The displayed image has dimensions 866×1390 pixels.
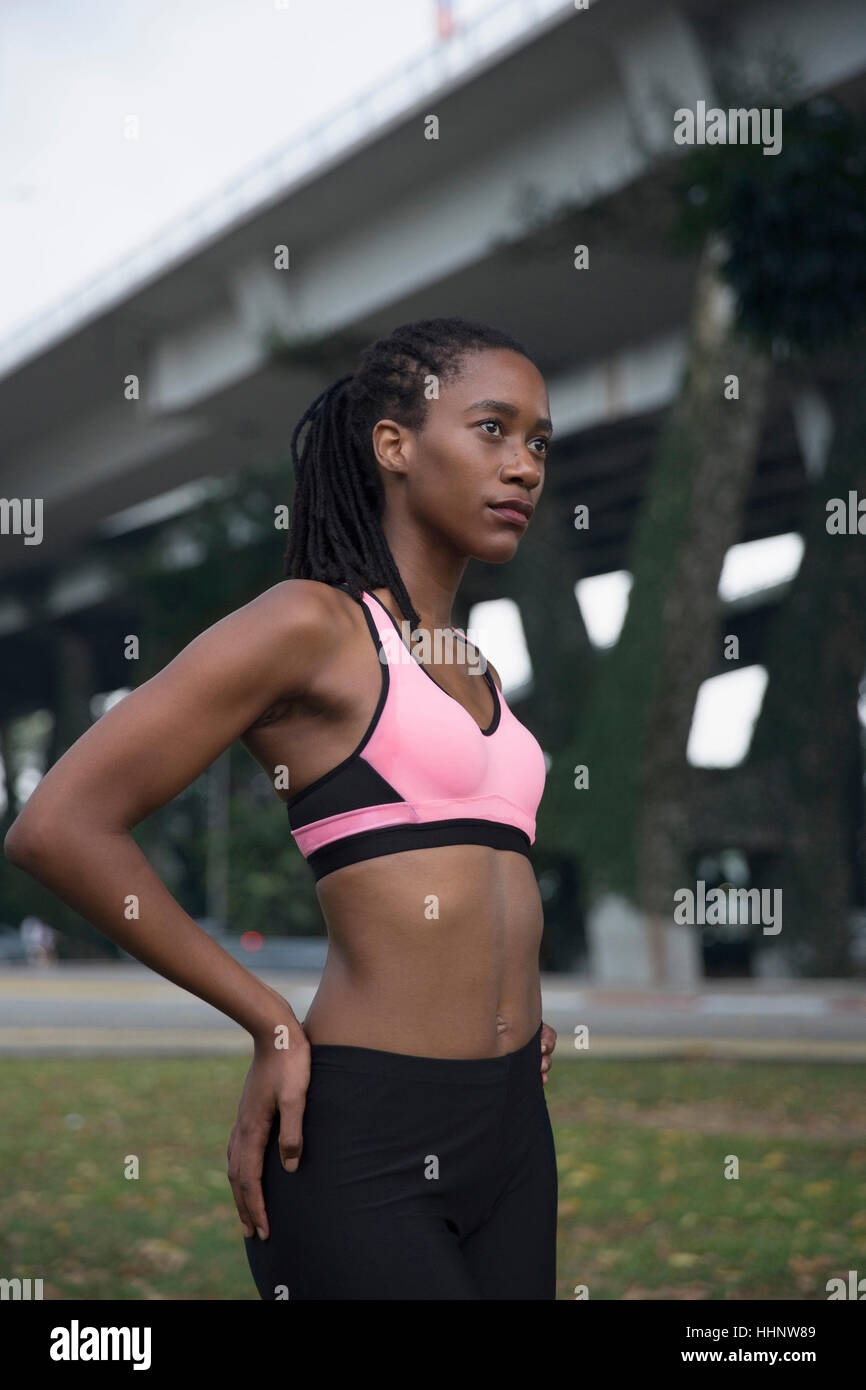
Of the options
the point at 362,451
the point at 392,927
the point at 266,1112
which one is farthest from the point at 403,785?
the point at 362,451

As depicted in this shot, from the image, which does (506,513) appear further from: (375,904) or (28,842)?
(28,842)

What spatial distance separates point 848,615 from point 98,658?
39802 mm

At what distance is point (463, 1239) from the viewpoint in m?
2.30

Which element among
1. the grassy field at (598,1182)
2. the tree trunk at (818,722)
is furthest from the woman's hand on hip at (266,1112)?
the tree trunk at (818,722)

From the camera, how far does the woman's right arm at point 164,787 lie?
6.89ft

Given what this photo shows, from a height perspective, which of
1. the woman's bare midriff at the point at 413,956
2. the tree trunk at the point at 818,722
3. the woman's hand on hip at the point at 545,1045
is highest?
the tree trunk at the point at 818,722

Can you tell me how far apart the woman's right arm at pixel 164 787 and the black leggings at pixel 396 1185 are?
0.08 metres

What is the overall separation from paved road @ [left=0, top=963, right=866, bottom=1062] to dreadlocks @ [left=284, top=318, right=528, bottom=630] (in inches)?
473

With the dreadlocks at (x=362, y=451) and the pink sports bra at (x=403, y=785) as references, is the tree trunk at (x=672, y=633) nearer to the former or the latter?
the dreadlocks at (x=362, y=451)

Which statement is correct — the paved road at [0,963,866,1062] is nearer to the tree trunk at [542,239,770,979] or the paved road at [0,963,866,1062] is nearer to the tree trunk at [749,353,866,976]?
the tree trunk at [749,353,866,976]

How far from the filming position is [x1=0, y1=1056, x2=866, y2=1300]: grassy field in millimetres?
6449

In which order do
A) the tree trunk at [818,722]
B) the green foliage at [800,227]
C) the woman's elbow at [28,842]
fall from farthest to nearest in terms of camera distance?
the tree trunk at [818,722], the green foliage at [800,227], the woman's elbow at [28,842]

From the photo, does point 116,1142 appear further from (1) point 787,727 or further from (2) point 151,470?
(2) point 151,470
